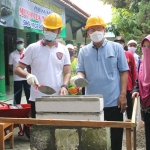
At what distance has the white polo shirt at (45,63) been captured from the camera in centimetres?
347

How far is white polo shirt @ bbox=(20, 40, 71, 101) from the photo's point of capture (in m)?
3.47

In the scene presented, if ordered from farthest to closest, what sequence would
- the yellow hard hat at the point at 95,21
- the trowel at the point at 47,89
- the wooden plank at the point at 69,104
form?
the yellow hard hat at the point at 95,21
the trowel at the point at 47,89
the wooden plank at the point at 69,104

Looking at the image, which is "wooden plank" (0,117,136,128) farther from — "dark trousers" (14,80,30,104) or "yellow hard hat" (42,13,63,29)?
"dark trousers" (14,80,30,104)

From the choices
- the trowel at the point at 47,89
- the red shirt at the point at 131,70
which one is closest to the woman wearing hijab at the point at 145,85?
the trowel at the point at 47,89

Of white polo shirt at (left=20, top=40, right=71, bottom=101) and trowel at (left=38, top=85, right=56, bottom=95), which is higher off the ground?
white polo shirt at (left=20, top=40, right=71, bottom=101)

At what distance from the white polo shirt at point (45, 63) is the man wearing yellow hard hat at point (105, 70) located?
271mm

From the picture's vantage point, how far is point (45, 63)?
3471mm

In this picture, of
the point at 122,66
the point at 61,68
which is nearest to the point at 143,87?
the point at 122,66

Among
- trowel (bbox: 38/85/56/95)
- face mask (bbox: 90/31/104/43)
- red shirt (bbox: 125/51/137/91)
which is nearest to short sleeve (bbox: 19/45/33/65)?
trowel (bbox: 38/85/56/95)

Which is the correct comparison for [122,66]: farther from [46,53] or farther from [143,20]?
[143,20]

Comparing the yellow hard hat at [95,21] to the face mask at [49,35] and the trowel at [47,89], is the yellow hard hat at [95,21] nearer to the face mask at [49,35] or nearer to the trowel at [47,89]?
Answer: the face mask at [49,35]

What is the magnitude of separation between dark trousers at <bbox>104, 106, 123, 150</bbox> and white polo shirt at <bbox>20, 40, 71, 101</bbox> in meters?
0.62

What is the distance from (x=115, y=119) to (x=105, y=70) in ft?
1.84

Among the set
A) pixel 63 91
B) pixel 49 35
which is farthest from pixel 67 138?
pixel 49 35
